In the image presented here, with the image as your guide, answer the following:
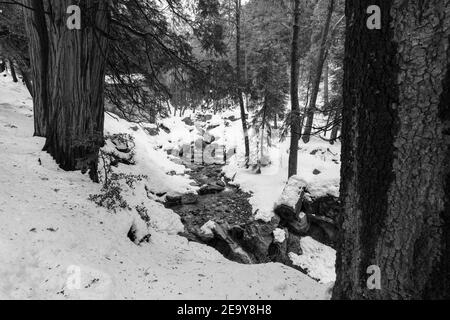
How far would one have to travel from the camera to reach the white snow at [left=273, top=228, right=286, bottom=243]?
9.49 metres

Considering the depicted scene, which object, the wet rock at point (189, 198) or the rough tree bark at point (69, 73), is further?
the wet rock at point (189, 198)

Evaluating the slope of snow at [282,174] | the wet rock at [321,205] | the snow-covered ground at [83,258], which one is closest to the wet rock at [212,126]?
the slope of snow at [282,174]

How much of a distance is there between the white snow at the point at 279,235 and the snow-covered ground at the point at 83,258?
5440 millimetres

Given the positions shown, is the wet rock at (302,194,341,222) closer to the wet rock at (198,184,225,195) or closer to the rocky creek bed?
the rocky creek bed

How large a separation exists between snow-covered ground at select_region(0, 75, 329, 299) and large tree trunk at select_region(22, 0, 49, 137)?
36.7 inches

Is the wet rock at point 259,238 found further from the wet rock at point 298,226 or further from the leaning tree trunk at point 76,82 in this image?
the leaning tree trunk at point 76,82

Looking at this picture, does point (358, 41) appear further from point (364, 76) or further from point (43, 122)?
point (43, 122)

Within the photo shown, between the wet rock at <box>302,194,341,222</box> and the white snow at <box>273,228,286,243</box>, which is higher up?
the wet rock at <box>302,194,341,222</box>

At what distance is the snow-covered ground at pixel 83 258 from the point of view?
2547 mm

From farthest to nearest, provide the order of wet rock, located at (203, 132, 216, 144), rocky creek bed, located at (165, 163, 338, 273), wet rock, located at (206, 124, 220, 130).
Result: wet rock, located at (206, 124, 220, 130), wet rock, located at (203, 132, 216, 144), rocky creek bed, located at (165, 163, 338, 273)

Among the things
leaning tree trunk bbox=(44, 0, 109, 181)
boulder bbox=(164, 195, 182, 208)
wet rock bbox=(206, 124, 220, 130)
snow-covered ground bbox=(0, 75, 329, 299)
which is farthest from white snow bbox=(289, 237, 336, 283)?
wet rock bbox=(206, 124, 220, 130)

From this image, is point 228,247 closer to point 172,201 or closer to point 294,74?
point 172,201
